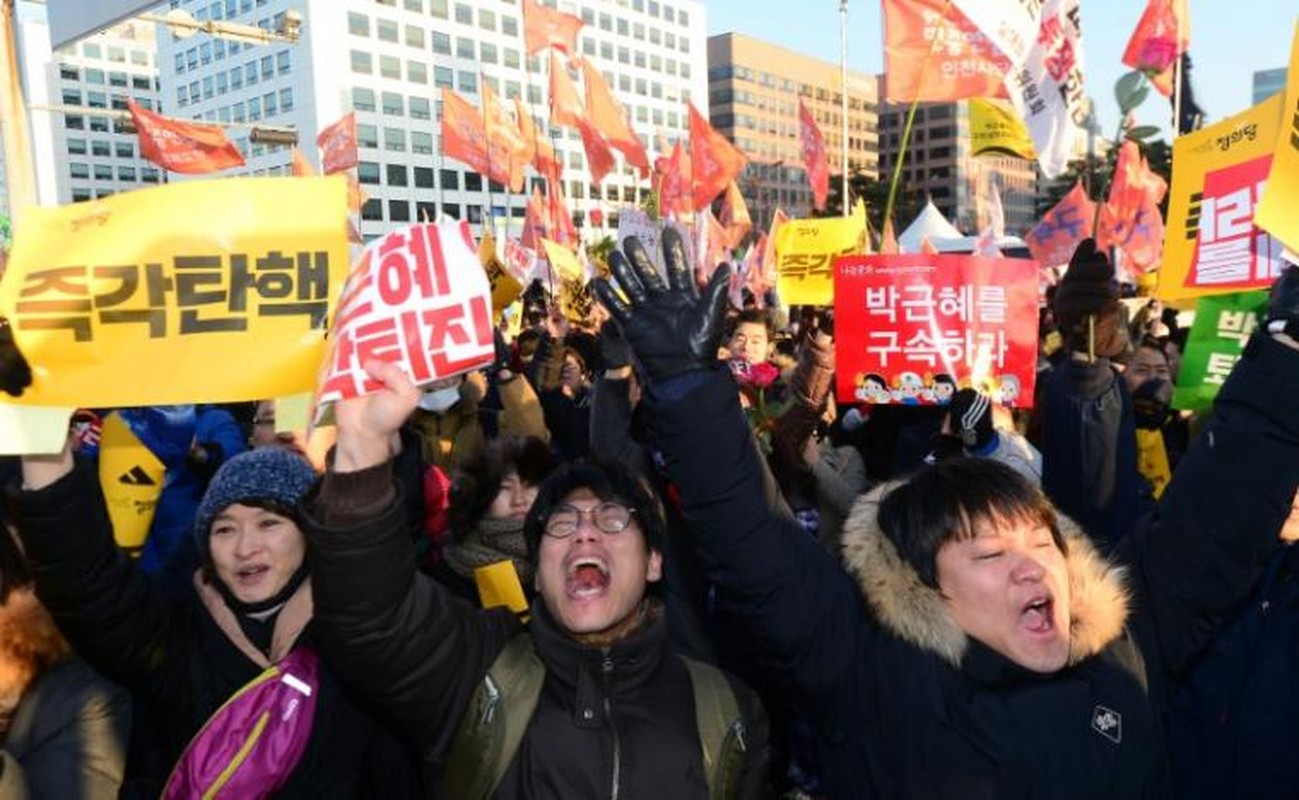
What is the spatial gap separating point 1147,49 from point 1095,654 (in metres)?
10.4

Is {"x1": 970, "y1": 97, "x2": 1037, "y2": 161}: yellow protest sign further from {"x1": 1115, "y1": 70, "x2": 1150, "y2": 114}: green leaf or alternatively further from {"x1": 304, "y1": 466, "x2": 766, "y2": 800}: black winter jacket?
{"x1": 304, "y1": 466, "x2": 766, "y2": 800}: black winter jacket

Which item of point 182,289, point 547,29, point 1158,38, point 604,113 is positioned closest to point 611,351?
point 182,289

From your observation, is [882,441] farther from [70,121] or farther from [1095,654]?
[70,121]

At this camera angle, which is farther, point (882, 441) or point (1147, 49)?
point (1147, 49)

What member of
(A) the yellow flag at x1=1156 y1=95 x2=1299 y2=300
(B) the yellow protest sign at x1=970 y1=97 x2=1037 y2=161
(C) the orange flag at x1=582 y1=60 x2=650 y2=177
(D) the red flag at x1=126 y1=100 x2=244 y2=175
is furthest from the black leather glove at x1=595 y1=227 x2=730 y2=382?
(C) the orange flag at x1=582 y1=60 x2=650 y2=177

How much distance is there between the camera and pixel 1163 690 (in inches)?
84.9

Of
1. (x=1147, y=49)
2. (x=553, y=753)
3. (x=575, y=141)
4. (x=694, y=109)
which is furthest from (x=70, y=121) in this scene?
(x=553, y=753)

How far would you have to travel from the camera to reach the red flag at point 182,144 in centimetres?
1141

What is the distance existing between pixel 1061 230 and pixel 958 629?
36.0ft

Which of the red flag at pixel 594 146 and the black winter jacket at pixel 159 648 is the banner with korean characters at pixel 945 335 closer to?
the black winter jacket at pixel 159 648

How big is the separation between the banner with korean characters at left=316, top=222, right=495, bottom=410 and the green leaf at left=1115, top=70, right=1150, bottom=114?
315 inches

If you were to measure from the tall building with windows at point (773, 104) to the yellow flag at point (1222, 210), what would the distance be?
95626mm

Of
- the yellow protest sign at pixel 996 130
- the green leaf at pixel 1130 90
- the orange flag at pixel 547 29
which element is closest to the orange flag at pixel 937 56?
the yellow protest sign at pixel 996 130

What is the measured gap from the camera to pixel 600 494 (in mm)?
2279
